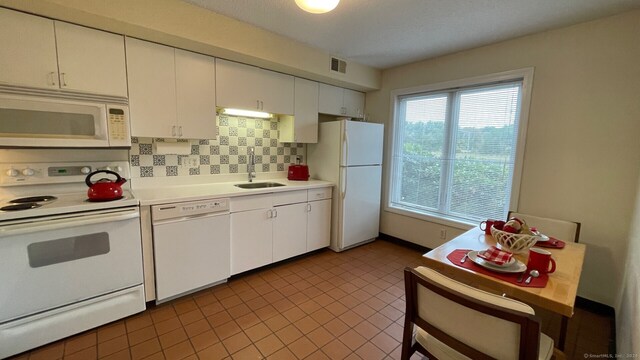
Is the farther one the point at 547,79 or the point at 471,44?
the point at 471,44

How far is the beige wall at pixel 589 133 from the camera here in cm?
203

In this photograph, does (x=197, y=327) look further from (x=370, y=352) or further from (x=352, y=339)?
(x=370, y=352)

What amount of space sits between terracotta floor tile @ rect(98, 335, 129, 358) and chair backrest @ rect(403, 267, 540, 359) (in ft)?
6.06

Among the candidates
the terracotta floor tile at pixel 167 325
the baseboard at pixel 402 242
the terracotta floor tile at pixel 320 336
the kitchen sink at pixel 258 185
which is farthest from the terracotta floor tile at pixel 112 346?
the baseboard at pixel 402 242

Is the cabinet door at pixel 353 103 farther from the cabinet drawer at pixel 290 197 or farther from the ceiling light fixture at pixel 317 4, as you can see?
the ceiling light fixture at pixel 317 4

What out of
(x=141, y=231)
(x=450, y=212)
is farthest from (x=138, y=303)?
(x=450, y=212)

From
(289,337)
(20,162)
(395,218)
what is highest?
(20,162)

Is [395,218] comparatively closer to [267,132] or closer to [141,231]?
[267,132]

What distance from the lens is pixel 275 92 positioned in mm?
2889

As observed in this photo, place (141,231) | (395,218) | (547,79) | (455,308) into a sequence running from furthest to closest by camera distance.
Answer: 1. (395,218)
2. (547,79)
3. (141,231)
4. (455,308)

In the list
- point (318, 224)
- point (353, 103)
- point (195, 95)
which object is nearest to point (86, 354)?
point (195, 95)

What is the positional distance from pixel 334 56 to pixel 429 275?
271cm

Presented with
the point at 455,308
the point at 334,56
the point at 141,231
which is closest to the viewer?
the point at 455,308

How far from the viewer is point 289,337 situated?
1850 mm
